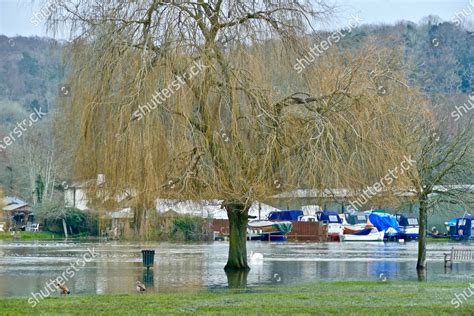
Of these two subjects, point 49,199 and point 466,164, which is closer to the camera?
point 466,164

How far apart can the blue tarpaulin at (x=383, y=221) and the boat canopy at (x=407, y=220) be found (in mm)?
1010

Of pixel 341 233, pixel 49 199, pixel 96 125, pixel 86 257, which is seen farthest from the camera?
pixel 49 199

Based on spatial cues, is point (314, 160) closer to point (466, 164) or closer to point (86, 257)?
point (466, 164)

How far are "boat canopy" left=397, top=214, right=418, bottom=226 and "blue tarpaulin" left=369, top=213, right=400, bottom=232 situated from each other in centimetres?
101

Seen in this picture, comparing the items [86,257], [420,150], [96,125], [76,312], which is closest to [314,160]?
[96,125]

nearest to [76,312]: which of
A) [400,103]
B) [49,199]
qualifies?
[400,103]

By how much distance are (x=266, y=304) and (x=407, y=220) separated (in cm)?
5951

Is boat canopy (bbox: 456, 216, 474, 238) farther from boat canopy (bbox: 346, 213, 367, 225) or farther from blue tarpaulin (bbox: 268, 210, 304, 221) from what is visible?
blue tarpaulin (bbox: 268, 210, 304, 221)

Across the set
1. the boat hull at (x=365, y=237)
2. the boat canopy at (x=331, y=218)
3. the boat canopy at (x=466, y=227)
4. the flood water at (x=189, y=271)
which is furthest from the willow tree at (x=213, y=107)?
the boat canopy at (x=466, y=227)

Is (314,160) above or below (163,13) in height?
below

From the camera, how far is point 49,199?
267 ft

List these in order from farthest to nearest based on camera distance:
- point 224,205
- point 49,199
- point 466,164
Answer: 1. point 49,199
2. point 466,164
3. point 224,205

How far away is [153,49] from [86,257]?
18263 millimetres

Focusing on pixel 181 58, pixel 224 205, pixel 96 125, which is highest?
pixel 181 58
